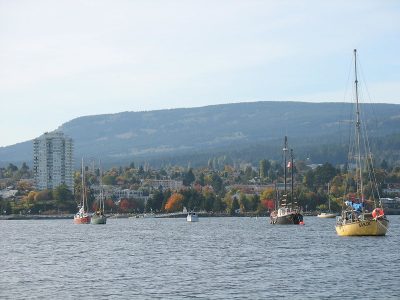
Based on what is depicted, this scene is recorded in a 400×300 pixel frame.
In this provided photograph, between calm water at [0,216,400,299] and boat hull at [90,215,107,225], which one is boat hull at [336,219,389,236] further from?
boat hull at [90,215,107,225]

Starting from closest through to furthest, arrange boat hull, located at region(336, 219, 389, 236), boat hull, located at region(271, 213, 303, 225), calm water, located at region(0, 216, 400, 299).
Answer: calm water, located at region(0, 216, 400, 299) → boat hull, located at region(336, 219, 389, 236) → boat hull, located at region(271, 213, 303, 225)

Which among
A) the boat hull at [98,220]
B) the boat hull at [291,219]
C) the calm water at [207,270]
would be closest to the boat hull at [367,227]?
the calm water at [207,270]

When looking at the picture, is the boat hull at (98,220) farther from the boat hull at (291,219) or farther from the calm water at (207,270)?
the calm water at (207,270)

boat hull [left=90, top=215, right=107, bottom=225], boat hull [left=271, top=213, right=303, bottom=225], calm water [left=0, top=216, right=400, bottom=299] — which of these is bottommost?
calm water [left=0, top=216, right=400, bottom=299]

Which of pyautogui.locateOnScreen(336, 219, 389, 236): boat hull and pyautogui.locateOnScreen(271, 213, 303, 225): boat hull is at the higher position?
pyautogui.locateOnScreen(271, 213, 303, 225): boat hull

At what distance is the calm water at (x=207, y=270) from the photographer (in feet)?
197

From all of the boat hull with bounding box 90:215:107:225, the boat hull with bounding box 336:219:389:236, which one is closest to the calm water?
the boat hull with bounding box 336:219:389:236

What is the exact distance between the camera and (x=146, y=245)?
10562cm

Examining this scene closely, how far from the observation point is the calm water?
60000 millimetres

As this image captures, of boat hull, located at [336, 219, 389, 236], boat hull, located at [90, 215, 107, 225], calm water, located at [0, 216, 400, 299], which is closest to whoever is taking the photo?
calm water, located at [0, 216, 400, 299]

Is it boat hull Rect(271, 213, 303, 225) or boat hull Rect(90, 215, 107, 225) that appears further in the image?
boat hull Rect(90, 215, 107, 225)

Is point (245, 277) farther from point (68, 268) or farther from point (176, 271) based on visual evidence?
point (68, 268)

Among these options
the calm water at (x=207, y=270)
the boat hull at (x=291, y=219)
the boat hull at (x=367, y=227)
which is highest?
the boat hull at (x=291, y=219)

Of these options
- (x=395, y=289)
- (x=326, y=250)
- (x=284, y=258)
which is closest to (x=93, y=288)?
(x=395, y=289)
